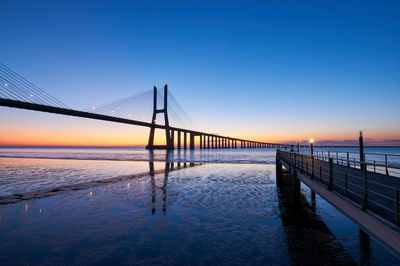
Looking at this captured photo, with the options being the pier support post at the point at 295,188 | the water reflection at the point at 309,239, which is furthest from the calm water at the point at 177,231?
the pier support post at the point at 295,188

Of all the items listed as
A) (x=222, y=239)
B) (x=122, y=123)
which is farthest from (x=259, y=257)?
(x=122, y=123)

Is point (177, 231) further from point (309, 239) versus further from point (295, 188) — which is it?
point (295, 188)

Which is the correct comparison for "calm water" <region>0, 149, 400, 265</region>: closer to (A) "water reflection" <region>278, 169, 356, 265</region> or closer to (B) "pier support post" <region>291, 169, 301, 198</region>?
(A) "water reflection" <region>278, 169, 356, 265</region>

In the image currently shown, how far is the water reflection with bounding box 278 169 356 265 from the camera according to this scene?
479 cm

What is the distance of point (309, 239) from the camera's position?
19.2 feet

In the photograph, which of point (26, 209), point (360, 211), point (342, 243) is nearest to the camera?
point (360, 211)

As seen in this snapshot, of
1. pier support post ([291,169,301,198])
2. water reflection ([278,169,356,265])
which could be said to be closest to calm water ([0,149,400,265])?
water reflection ([278,169,356,265])

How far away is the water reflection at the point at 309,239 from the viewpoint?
4.79 metres

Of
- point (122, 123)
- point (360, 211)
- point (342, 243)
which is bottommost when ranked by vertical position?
point (342, 243)

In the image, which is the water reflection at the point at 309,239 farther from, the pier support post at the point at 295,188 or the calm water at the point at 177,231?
the pier support post at the point at 295,188

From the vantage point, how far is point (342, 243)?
18.5 ft

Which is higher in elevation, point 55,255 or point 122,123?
point 122,123

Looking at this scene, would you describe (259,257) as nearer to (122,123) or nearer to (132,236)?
(132,236)

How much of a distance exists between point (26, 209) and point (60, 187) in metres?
4.68
